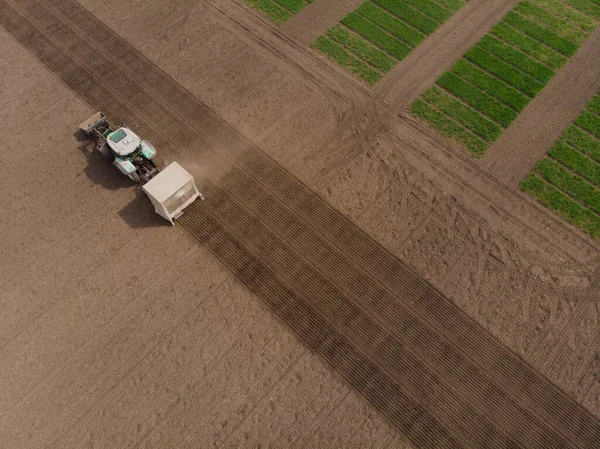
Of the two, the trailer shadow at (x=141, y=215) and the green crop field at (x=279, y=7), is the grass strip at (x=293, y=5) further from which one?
the trailer shadow at (x=141, y=215)

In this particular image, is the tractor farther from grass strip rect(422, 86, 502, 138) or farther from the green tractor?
grass strip rect(422, 86, 502, 138)

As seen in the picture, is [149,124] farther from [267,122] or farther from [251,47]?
[251,47]

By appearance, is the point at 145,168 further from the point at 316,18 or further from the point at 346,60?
the point at 316,18

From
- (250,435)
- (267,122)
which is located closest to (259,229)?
(267,122)

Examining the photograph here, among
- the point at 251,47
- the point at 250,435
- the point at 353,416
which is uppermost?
the point at 251,47

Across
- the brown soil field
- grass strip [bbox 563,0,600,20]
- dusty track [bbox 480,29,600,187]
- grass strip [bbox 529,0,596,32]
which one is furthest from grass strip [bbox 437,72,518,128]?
grass strip [bbox 563,0,600,20]

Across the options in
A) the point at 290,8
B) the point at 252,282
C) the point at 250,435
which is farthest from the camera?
the point at 290,8

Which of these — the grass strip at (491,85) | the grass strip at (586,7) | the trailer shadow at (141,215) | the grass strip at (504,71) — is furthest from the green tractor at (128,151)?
the grass strip at (586,7)
